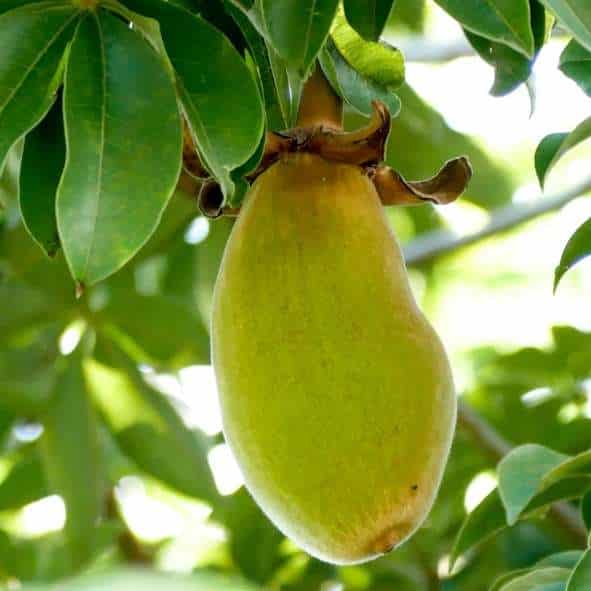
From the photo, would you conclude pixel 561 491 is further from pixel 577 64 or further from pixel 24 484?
pixel 24 484

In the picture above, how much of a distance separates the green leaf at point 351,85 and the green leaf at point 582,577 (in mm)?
374

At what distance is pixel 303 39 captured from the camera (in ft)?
3.10

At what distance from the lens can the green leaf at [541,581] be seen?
3.51 feet

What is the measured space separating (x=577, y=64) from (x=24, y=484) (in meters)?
1.06

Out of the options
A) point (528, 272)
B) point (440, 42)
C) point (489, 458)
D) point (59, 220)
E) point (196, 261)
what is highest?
point (59, 220)

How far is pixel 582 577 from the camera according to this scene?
0.96 meters

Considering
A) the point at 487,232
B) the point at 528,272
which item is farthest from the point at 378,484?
the point at 528,272

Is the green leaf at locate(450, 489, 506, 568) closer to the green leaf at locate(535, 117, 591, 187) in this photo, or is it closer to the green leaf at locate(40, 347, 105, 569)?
the green leaf at locate(535, 117, 591, 187)

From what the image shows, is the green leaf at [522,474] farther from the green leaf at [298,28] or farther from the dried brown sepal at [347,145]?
the green leaf at [298,28]

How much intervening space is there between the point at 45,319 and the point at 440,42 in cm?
69

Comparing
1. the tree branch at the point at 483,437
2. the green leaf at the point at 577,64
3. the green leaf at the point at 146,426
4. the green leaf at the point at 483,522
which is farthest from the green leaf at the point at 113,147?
the tree branch at the point at 483,437

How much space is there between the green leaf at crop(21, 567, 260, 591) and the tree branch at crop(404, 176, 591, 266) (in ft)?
5.75

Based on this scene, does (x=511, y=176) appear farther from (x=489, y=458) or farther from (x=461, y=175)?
(x=461, y=175)

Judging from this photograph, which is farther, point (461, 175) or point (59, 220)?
point (461, 175)
